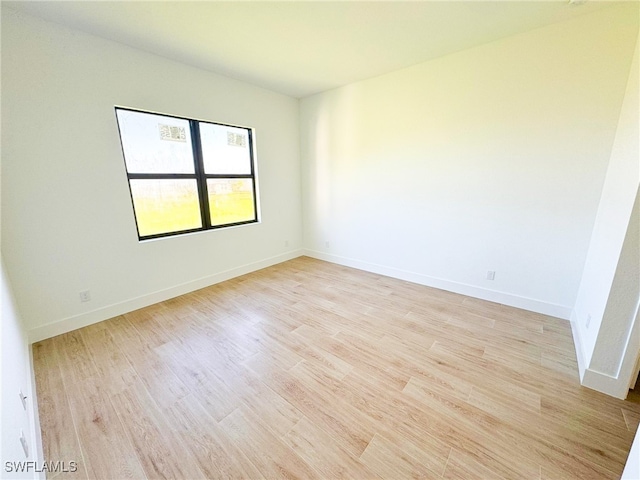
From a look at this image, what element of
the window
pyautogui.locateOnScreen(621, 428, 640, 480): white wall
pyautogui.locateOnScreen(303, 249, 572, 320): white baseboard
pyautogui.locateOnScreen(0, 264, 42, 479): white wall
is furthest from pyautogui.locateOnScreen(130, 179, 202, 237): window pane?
pyautogui.locateOnScreen(621, 428, 640, 480): white wall

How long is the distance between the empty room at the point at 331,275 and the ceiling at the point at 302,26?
0.02 m

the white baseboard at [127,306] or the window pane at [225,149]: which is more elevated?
the window pane at [225,149]

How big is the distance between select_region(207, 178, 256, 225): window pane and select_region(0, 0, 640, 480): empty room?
43 millimetres

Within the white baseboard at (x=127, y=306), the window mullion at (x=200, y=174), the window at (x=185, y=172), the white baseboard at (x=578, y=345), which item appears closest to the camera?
the white baseboard at (x=578, y=345)

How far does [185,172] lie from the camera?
3.12 meters

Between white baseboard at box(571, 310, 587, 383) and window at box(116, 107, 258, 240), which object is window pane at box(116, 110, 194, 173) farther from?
Answer: white baseboard at box(571, 310, 587, 383)

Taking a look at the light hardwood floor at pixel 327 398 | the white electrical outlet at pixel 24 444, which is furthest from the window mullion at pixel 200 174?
the white electrical outlet at pixel 24 444

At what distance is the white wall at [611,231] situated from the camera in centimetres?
160

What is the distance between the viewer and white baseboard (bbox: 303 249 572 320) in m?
2.60

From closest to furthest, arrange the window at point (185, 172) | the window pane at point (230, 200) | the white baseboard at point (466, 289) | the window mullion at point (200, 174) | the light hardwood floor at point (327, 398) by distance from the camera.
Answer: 1. the light hardwood floor at point (327, 398)
2. the white baseboard at point (466, 289)
3. the window at point (185, 172)
4. the window mullion at point (200, 174)
5. the window pane at point (230, 200)

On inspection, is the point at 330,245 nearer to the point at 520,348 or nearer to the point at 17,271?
the point at 520,348

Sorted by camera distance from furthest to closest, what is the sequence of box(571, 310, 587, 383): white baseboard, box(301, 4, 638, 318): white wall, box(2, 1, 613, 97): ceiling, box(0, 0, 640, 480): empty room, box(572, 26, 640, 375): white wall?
box(301, 4, 638, 318): white wall → box(2, 1, 613, 97): ceiling → box(571, 310, 587, 383): white baseboard → box(572, 26, 640, 375): white wall → box(0, 0, 640, 480): empty room

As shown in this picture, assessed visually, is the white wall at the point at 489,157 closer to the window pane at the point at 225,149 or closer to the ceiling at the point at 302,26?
the ceiling at the point at 302,26

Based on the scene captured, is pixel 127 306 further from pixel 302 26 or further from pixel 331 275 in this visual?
pixel 302 26
